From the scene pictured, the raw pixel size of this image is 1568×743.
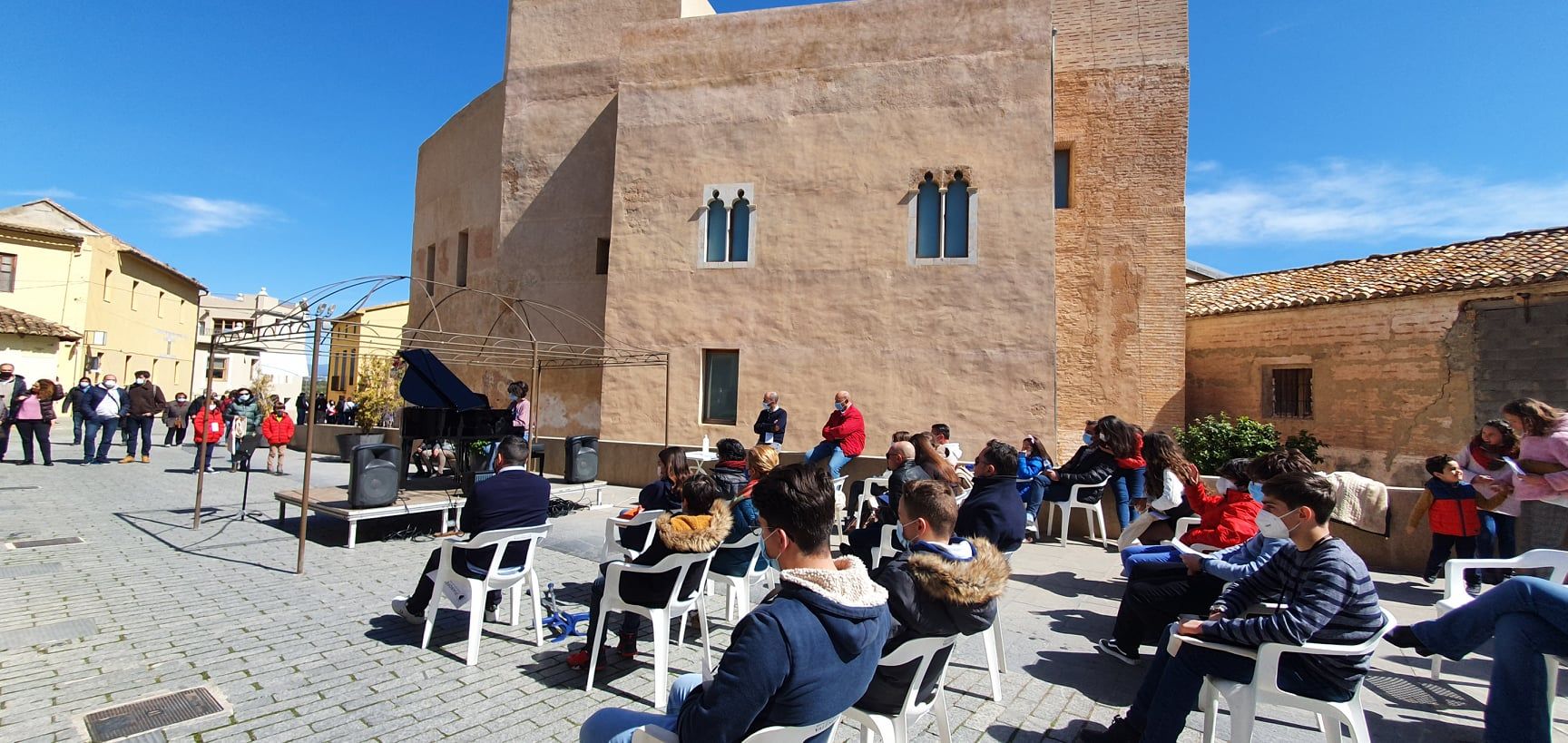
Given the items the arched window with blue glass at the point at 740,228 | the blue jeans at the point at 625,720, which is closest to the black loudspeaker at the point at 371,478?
the blue jeans at the point at 625,720

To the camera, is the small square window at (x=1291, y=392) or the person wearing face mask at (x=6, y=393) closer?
the person wearing face mask at (x=6, y=393)

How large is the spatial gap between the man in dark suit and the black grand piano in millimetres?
4201

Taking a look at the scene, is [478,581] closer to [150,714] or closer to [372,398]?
[150,714]

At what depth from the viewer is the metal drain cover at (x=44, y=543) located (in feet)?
23.9

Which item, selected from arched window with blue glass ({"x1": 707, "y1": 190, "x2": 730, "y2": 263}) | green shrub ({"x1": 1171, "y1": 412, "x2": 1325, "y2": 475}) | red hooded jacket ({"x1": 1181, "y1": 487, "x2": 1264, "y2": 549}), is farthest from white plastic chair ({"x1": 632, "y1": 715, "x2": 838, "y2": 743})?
arched window with blue glass ({"x1": 707, "y1": 190, "x2": 730, "y2": 263})

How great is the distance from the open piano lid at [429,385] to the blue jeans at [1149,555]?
7.72 m

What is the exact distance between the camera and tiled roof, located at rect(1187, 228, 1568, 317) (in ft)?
45.1

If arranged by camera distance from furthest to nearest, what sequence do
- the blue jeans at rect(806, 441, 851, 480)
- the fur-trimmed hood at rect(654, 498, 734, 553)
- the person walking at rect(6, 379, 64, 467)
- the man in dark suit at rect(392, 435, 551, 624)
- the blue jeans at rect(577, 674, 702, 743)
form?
the person walking at rect(6, 379, 64, 467) → the blue jeans at rect(806, 441, 851, 480) → the man in dark suit at rect(392, 435, 551, 624) → the fur-trimmed hood at rect(654, 498, 734, 553) → the blue jeans at rect(577, 674, 702, 743)

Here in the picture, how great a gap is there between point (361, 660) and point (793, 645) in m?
3.60

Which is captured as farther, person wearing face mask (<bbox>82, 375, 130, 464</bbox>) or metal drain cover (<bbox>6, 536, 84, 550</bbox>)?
person wearing face mask (<bbox>82, 375, 130, 464</bbox>)

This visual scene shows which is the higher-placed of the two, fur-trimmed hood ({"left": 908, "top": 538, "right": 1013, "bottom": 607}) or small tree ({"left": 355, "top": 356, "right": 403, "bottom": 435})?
small tree ({"left": 355, "top": 356, "right": 403, "bottom": 435})

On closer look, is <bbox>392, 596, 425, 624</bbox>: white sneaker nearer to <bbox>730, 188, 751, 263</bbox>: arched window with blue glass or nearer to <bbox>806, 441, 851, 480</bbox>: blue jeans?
<bbox>806, 441, 851, 480</bbox>: blue jeans

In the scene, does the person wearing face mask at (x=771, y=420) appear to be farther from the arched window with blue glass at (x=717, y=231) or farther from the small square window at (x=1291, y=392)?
the small square window at (x=1291, y=392)

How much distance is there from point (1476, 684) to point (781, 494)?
15.7 ft
